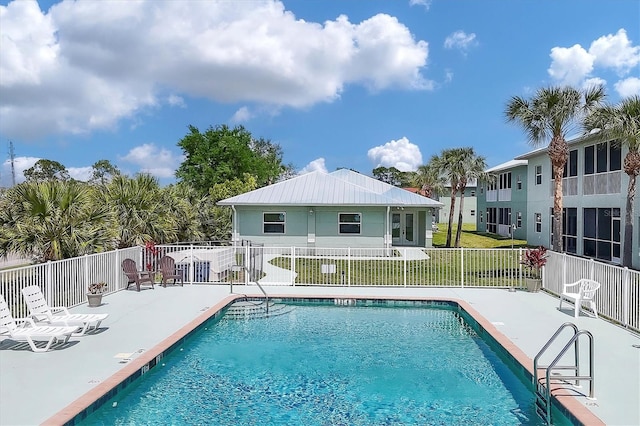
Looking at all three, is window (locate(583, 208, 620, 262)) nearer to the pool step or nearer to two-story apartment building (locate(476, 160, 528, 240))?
two-story apartment building (locate(476, 160, 528, 240))

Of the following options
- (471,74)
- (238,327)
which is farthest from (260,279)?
(471,74)

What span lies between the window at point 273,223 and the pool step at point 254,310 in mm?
11121

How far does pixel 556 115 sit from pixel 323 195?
11.6 m

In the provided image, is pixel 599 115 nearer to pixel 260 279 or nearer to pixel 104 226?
pixel 260 279

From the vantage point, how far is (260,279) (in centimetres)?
1492

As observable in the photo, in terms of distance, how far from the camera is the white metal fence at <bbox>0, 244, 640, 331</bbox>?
9.05 metres

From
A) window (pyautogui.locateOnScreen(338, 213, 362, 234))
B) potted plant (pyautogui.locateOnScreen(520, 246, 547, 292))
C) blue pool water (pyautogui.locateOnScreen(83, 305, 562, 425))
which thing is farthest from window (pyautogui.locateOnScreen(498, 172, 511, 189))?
blue pool water (pyautogui.locateOnScreen(83, 305, 562, 425))

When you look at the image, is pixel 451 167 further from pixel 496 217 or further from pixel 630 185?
pixel 630 185

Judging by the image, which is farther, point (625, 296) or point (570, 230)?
point (570, 230)

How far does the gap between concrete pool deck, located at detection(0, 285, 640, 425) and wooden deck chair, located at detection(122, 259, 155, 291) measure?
0.39 m

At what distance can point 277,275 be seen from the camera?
15.4 metres

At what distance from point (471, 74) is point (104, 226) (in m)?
20.8

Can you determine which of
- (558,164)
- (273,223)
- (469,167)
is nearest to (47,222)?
(273,223)

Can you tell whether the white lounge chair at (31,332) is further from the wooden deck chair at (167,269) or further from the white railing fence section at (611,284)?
the white railing fence section at (611,284)
